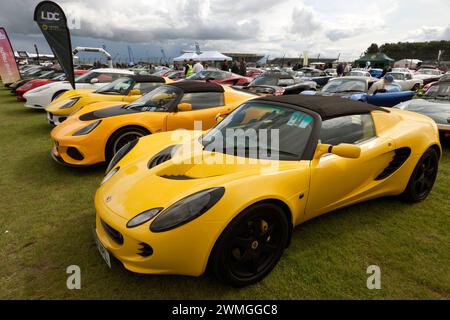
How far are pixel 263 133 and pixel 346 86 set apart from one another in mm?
6547

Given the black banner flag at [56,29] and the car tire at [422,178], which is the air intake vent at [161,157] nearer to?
the car tire at [422,178]

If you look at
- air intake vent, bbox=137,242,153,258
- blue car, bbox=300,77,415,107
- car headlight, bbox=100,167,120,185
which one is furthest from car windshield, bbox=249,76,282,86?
air intake vent, bbox=137,242,153,258

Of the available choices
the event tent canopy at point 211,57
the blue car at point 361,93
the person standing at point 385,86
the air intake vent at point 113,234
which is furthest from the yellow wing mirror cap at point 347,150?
the event tent canopy at point 211,57

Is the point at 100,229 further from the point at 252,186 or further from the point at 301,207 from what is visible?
the point at 301,207

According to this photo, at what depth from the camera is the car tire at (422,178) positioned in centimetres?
328

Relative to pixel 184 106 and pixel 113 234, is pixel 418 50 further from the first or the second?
pixel 113 234

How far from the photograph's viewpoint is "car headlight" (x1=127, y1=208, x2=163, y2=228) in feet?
6.16

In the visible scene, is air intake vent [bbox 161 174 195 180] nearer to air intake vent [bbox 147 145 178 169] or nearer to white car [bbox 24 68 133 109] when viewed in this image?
air intake vent [bbox 147 145 178 169]

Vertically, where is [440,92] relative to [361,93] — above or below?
above

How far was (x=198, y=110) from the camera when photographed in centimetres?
492

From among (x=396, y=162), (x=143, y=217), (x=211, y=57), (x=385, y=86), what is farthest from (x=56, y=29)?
(x=211, y=57)

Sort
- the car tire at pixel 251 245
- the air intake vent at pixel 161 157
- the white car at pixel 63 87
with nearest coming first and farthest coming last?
the car tire at pixel 251 245 < the air intake vent at pixel 161 157 < the white car at pixel 63 87

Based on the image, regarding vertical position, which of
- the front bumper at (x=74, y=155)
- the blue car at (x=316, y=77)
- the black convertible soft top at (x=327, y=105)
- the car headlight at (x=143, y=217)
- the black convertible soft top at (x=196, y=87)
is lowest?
the blue car at (x=316, y=77)

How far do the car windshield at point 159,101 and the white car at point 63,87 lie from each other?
4.76 metres
